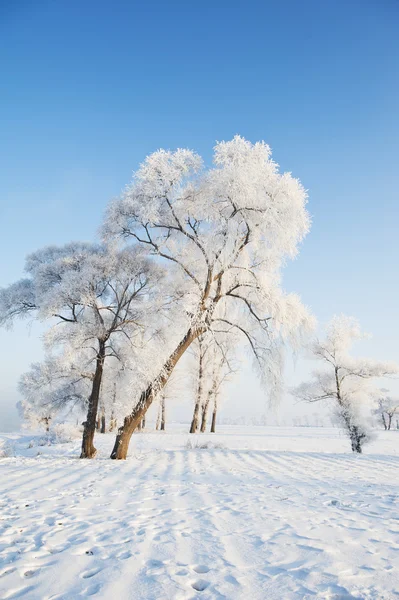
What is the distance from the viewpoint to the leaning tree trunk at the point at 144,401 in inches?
377

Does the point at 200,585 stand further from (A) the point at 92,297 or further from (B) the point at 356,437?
(B) the point at 356,437

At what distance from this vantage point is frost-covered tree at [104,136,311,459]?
29.9 feet

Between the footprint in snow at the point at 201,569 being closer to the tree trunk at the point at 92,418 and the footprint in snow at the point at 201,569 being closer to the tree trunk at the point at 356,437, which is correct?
the tree trunk at the point at 92,418

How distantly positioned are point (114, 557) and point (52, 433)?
2034 cm

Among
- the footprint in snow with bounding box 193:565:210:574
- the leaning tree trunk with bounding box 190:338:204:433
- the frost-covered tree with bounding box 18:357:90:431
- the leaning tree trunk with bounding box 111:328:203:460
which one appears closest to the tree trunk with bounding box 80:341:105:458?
the frost-covered tree with bounding box 18:357:90:431

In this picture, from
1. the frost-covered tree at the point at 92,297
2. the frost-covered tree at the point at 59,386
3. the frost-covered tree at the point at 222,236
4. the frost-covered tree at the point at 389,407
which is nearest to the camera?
the frost-covered tree at the point at 222,236

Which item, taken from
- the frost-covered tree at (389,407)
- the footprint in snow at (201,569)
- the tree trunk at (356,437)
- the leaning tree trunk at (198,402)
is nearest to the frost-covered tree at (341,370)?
the tree trunk at (356,437)

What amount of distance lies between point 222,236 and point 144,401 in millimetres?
5520

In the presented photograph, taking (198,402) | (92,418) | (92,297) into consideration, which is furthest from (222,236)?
(198,402)

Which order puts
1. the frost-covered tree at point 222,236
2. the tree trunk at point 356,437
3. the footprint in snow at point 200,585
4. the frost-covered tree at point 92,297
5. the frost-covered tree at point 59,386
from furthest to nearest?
the tree trunk at point 356,437, the frost-covered tree at point 59,386, the frost-covered tree at point 92,297, the frost-covered tree at point 222,236, the footprint in snow at point 200,585

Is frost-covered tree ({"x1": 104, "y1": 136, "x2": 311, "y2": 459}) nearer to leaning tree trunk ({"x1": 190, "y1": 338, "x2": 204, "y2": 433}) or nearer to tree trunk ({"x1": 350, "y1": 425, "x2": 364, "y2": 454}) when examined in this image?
tree trunk ({"x1": 350, "y1": 425, "x2": 364, "y2": 454})

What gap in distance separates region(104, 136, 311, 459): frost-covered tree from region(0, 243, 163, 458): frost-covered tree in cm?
107

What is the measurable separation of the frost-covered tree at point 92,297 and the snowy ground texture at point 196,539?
4637mm

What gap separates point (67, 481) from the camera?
5.98 m
